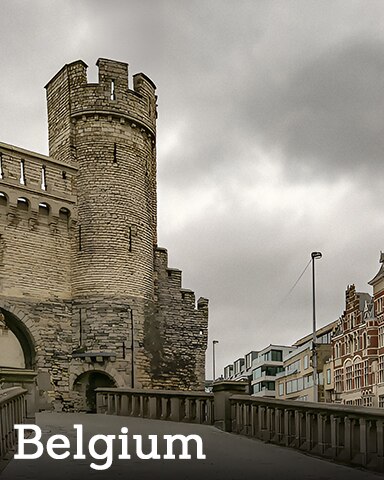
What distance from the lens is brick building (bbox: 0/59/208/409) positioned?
97.6ft

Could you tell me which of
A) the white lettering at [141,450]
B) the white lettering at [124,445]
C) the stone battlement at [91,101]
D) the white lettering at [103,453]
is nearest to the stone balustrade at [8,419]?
the white lettering at [103,453]

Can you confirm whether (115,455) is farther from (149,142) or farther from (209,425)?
(149,142)

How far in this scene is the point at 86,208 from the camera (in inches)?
1243

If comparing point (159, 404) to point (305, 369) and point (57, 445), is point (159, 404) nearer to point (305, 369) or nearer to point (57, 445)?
point (57, 445)

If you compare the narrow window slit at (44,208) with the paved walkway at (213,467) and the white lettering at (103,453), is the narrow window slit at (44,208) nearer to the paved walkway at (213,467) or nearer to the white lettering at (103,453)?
the white lettering at (103,453)

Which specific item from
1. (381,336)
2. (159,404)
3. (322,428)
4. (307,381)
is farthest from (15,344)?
(307,381)

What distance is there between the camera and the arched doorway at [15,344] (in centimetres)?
2945

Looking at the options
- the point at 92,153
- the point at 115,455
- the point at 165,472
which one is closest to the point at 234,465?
the point at 165,472

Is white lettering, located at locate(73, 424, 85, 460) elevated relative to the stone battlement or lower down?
lower down

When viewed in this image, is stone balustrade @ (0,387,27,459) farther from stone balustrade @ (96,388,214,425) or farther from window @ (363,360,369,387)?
window @ (363,360,369,387)

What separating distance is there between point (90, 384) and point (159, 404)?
1101 centimetres

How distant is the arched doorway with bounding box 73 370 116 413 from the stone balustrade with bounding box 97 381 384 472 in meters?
9.22

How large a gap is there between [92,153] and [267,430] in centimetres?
2033

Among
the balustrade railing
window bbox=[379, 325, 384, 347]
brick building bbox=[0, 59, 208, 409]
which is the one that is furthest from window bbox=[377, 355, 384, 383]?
the balustrade railing
